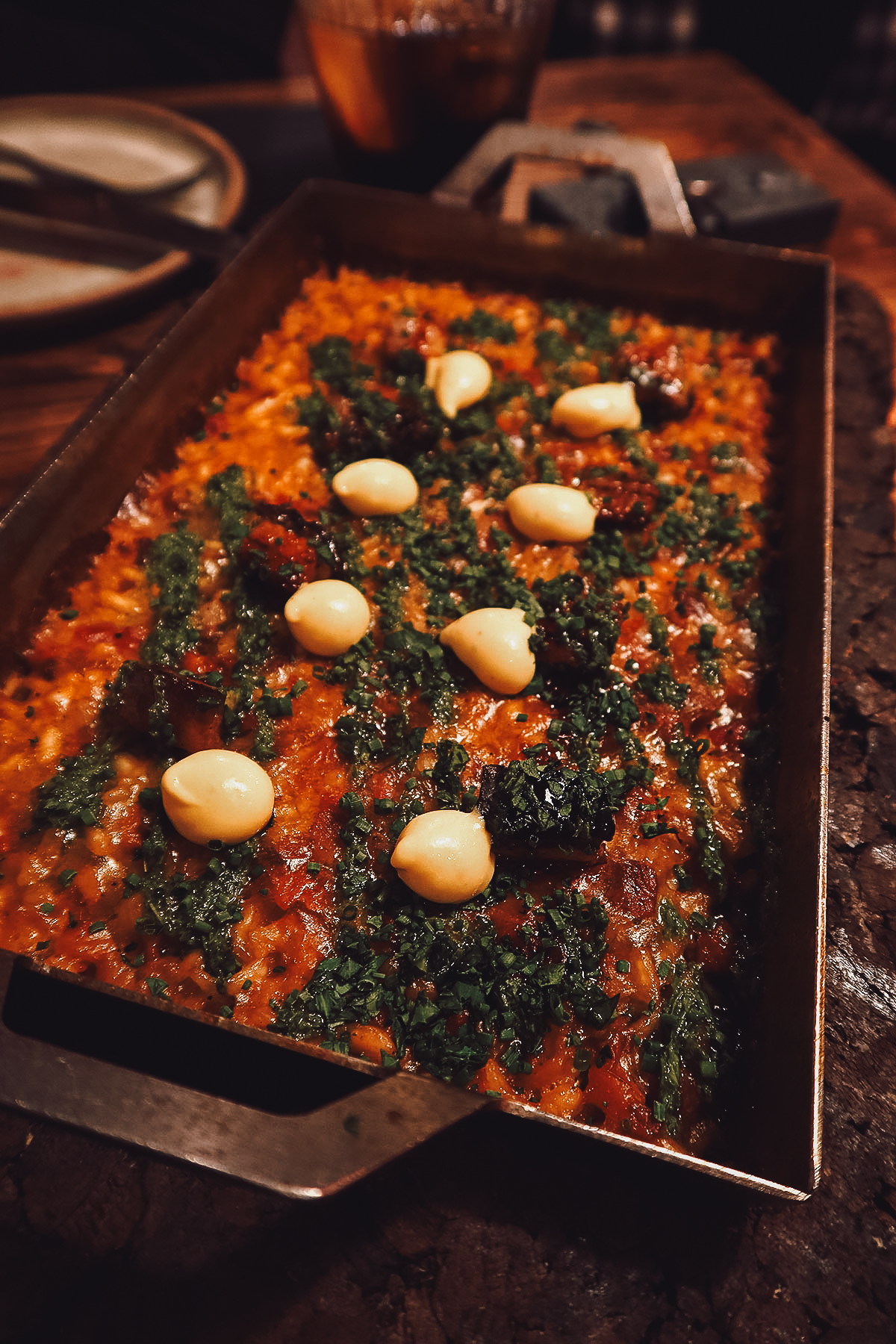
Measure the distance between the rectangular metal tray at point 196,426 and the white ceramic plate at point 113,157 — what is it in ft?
2.26

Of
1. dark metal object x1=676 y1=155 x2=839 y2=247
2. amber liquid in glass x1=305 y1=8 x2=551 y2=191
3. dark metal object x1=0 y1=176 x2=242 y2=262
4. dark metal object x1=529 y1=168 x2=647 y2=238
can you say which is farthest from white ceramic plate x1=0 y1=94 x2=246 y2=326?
dark metal object x1=676 y1=155 x2=839 y2=247

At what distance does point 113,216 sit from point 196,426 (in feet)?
3.72

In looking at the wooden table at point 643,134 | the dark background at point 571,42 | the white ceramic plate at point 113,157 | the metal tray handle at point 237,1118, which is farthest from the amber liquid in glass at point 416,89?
the metal tray handle at point 237,1118

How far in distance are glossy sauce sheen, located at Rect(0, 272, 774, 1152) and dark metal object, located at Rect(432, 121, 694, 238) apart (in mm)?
491

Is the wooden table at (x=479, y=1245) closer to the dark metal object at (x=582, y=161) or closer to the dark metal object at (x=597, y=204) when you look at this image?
the dark metal object at (x=582, y=161)

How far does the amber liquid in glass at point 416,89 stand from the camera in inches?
119

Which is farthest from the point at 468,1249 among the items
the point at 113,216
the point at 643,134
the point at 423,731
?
the point at 643,134

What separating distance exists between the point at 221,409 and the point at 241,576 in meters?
0.74

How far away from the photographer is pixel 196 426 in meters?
2.49

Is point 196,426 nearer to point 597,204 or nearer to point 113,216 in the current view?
point 113,216

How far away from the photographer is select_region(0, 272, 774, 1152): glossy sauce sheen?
5.22 ft

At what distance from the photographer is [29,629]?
1.98 meters

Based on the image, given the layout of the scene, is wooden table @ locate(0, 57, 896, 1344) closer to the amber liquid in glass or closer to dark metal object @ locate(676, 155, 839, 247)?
dark metal object @ locate(676, 155, 839, 247)

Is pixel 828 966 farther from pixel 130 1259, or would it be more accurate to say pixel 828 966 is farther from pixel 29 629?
pixel 29 629
